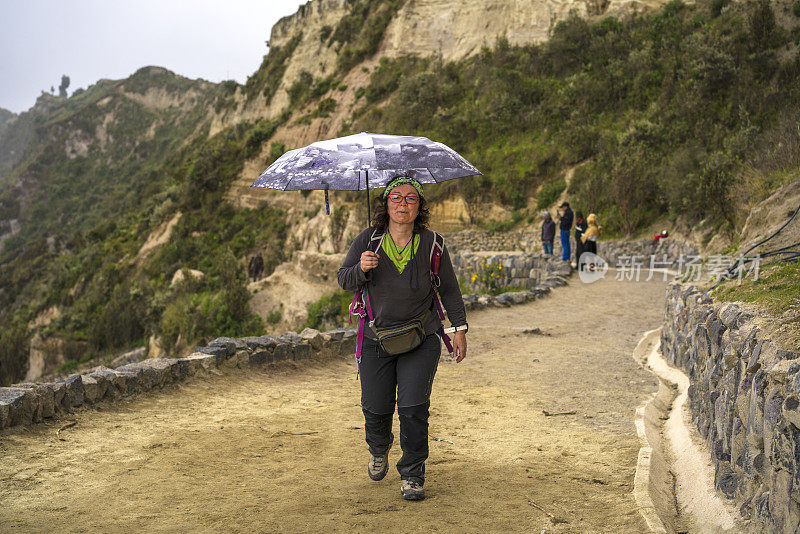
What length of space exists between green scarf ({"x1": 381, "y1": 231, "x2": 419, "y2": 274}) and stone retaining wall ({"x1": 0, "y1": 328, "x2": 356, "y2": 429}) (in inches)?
143

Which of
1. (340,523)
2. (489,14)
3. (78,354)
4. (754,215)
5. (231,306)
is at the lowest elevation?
(78,354)

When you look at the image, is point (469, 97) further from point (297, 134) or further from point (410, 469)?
point (410, 469)

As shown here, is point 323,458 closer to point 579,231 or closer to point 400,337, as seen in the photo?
point 400,337

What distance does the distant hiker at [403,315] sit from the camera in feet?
10.9

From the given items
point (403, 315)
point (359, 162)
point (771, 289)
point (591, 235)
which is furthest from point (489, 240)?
point (403, 315)

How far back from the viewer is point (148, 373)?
619cm

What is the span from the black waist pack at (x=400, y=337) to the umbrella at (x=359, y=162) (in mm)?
1025

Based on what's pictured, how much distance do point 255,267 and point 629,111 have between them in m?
21.9

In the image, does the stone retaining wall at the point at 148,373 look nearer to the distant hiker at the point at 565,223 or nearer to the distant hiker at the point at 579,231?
the distant hiker at the point at 565,223

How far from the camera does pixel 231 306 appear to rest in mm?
21266

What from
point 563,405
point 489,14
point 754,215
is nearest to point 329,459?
point 563,405

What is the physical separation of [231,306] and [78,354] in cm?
1491

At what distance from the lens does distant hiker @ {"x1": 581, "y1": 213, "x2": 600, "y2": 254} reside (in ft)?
47.7

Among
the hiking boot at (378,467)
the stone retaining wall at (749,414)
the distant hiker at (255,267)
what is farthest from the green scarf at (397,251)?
the distant hiker at (255,267)
